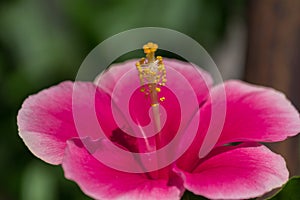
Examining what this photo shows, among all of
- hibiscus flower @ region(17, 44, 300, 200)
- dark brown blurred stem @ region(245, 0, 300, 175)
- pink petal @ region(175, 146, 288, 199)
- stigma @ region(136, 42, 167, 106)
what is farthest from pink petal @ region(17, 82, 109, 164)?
dark brown blurred stem @ region(245, 0, 300, 175)

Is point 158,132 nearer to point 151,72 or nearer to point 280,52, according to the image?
point 151,72

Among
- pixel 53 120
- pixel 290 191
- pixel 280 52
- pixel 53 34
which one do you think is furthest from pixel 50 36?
pixel 290 191

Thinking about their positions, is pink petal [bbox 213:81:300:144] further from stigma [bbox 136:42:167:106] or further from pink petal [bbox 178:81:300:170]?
stigma [bbox 136:42:167:106]

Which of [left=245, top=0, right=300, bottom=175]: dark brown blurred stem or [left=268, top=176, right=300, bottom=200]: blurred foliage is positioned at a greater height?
[left=245, top=0, right=300, bottom=175]: dark brown blurred stem

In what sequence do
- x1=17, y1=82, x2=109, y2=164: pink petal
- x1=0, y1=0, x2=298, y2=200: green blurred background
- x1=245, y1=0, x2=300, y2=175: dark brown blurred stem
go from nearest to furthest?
1. x1=17, y1=82, x2=109, y2=164: pink petal
2. x1=245, y1=0, x2=300, y2=175: dark brown blurred stem
3. x1=0, y1=0, x2=298, y2=200: green blurred background

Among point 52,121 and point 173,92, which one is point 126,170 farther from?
point 173,92

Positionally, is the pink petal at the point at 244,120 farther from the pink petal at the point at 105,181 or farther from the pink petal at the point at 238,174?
the pink petal at the point at 105,181
